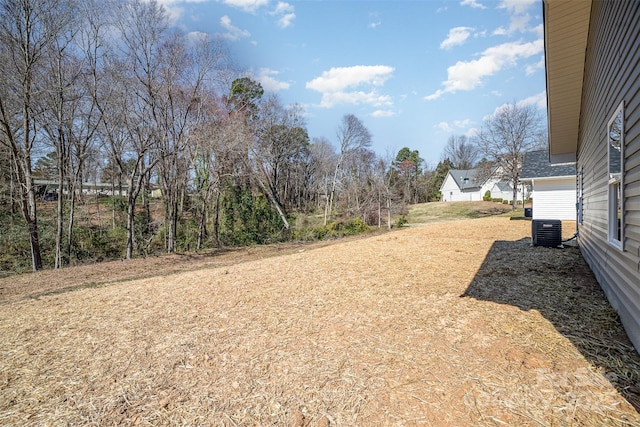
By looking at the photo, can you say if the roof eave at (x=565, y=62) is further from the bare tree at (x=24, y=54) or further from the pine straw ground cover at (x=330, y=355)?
the bare tree at (x=24, y=54)

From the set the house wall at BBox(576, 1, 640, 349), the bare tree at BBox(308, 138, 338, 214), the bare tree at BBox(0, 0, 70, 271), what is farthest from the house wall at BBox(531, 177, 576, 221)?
the bare tree at BBox(0, 0, 70, 271)

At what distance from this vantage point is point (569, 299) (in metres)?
3.81

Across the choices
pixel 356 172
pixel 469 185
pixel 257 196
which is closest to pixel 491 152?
pixel 356 172

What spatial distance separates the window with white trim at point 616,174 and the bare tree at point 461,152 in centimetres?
5166

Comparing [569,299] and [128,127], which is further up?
[128,127]

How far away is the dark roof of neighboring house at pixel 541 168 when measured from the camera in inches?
592

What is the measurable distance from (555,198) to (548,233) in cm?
1009

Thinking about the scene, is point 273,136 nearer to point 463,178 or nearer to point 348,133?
point 348,133

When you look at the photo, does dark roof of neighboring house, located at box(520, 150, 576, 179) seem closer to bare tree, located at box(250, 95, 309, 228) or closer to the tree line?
the tree line

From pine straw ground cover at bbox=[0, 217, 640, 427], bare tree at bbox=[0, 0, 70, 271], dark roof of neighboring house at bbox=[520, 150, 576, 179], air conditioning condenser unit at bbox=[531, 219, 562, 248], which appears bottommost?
pine straw ground cover at bbox=[0, 217, 640, 427]

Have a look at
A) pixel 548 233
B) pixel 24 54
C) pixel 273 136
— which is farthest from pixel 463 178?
pixel 24 54

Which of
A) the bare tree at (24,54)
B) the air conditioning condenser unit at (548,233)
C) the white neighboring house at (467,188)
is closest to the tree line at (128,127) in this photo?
the bare tree at (24,54)

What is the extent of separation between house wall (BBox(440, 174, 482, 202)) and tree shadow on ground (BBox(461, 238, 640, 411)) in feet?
118

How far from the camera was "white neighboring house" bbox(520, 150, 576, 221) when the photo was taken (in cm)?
1505
